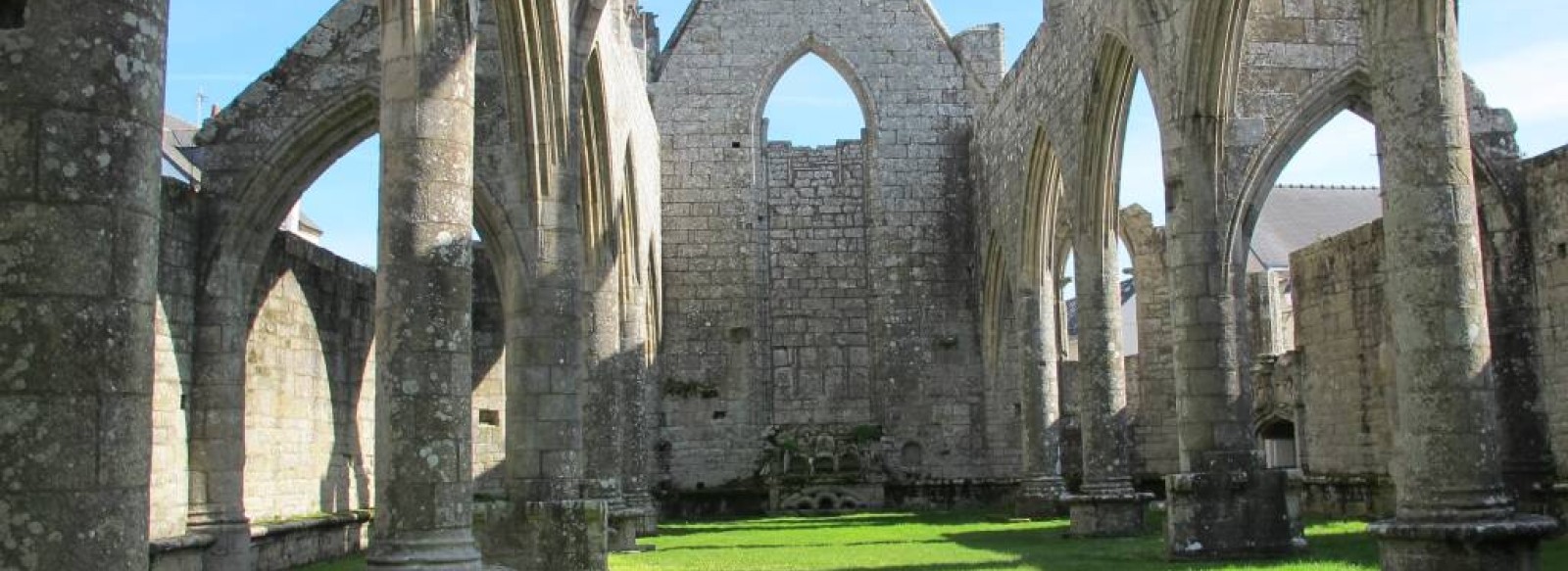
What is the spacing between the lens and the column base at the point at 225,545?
11555 mm

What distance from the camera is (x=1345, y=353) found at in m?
15.9

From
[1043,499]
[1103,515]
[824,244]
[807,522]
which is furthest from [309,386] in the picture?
[824,244]

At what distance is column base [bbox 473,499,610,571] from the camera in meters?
9.37

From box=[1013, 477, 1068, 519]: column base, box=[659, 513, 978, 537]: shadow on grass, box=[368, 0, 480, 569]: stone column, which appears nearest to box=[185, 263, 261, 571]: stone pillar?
box=[368, 0, 480, 569]: stone column

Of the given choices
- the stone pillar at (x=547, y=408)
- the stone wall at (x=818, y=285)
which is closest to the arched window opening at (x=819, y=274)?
the stone wall at (x=818, y=285)

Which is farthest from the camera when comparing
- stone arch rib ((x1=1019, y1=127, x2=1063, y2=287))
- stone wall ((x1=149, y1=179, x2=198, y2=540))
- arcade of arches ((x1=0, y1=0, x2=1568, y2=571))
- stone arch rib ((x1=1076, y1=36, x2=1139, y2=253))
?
stone arch rib ((x1=1019, y1=127, x2=1063, y2=287))

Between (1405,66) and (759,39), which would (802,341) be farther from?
(1405,66)

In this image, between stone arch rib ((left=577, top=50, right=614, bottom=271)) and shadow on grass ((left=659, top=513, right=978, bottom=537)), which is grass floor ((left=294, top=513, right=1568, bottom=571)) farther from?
stone arch rib ((left=577, top=50, right=614, bottom=271))

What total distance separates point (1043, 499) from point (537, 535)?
398 inches

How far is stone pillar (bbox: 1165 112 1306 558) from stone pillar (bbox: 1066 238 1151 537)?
3743 mm

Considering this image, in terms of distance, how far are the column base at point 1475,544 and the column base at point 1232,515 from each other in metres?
3.64

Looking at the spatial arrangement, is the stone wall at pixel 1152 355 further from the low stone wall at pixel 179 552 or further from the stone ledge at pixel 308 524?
the low stone wall at pixel 179 552

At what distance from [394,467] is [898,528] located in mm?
11209

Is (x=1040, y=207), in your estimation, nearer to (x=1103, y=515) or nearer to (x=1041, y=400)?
(x=1041, y=400)
